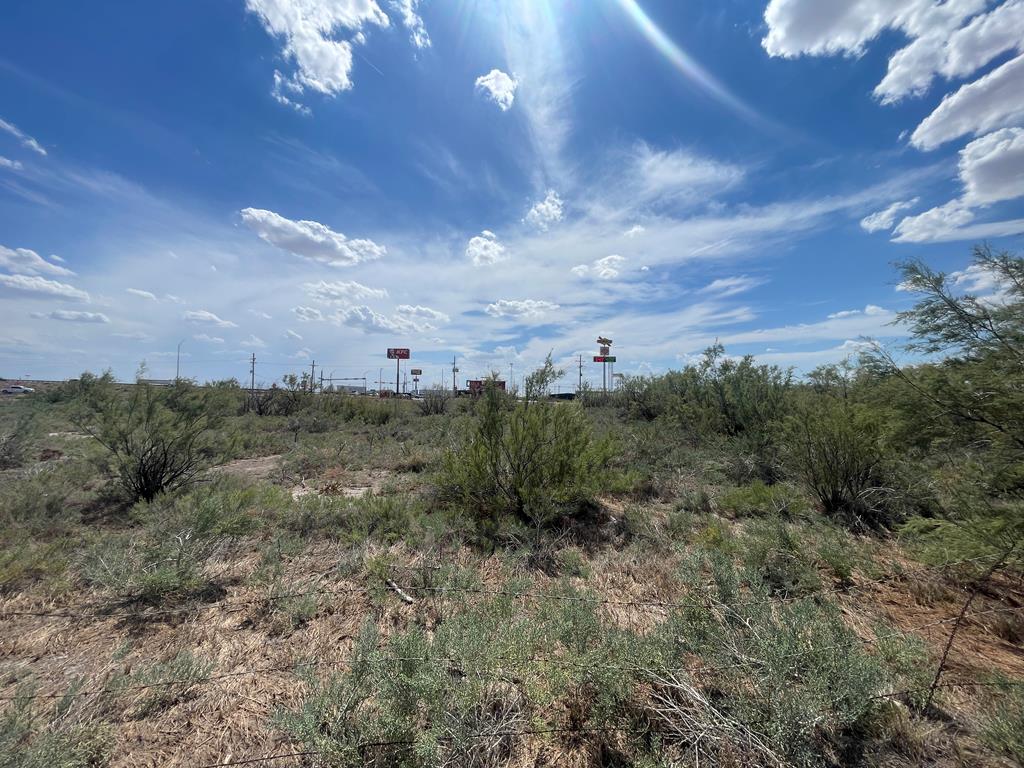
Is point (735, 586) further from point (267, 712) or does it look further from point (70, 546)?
point (70, 546)

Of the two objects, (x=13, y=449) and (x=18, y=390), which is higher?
(x=18, y=390)

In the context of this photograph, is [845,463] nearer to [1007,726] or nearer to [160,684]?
[1007,726]

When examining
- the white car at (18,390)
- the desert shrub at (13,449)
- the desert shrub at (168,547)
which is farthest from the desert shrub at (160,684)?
the white car at (18,390)

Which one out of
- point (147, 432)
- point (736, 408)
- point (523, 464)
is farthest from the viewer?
point (736, 408)

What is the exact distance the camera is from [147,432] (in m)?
6.39

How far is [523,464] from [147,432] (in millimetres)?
5967

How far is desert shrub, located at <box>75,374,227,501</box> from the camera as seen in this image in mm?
6391

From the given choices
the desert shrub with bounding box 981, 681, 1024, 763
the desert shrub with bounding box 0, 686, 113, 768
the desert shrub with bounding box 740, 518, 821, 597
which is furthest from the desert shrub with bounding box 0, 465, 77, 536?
the desert shrub with bounding box 981, 681, 1024, 763

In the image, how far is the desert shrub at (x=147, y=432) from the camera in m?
6.39

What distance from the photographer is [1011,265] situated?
129 inches

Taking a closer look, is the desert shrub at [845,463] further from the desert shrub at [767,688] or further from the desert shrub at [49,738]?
the desert shrub at [49,738]

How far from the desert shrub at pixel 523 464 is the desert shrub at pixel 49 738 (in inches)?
154

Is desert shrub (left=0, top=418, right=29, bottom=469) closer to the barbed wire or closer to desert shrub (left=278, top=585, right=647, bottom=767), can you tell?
the barbed wire

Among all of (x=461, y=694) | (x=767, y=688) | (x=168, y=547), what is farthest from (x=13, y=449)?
(x=767, y=688)
